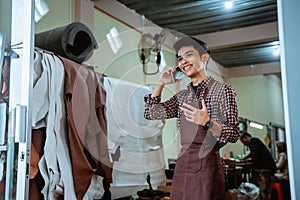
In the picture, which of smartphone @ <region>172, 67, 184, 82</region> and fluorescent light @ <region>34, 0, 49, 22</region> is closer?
smartphone @ <region>172, 67, 184, 82</region>

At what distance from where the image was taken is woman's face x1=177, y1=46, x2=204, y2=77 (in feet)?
4.93

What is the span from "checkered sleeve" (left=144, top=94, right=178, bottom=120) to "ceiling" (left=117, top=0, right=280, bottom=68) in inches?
15.3

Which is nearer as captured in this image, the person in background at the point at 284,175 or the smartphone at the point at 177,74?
the person in background at the point at 284,175

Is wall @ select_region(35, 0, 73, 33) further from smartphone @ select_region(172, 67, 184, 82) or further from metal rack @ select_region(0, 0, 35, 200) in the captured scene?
smartphone @ select_region(172, 67, 184, 82)

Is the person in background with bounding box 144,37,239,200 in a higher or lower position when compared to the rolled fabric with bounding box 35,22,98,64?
lower

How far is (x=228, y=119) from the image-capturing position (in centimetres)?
138

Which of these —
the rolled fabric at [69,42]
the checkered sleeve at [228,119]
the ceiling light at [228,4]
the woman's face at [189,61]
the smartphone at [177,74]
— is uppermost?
the ceiling light at [228,4]

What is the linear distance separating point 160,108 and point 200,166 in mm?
368

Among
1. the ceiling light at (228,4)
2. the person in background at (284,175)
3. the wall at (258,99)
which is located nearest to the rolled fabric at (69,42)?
the ceiling light at (228,4)

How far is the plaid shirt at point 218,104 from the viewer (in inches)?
54.3

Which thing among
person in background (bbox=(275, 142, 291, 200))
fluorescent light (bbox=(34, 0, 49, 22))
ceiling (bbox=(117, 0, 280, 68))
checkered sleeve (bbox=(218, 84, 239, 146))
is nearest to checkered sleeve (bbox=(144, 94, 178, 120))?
checkered sleeve (bbox=(218, 84, 239, 146))

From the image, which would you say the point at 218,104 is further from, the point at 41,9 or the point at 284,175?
the point at 41,9

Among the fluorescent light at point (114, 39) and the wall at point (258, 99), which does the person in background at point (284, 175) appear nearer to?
the wall at point (258, 99)

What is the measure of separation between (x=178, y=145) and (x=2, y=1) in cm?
109
